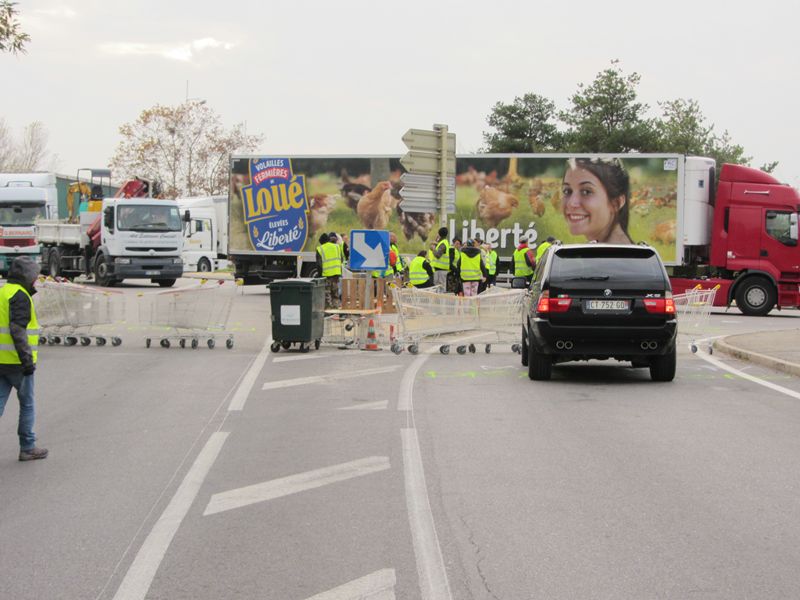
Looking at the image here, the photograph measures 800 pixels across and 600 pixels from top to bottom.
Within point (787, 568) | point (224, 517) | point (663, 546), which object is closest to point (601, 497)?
point (663, 546)

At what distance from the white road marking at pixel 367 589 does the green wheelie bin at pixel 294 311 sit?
1135 centimetres

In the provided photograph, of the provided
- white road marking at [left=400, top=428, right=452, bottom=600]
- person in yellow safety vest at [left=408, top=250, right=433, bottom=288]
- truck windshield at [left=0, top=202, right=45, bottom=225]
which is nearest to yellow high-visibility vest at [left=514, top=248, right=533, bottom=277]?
person in yellow safety vest at [left=408, top=250, right=433, bottom=288]

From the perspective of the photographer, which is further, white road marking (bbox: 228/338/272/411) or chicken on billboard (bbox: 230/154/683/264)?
chicken on billboard (bbox: 230/154/683/264)

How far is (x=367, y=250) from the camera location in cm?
1903

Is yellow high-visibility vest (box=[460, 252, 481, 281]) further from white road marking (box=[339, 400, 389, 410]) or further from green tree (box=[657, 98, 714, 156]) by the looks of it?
green tree (box=[657, 98, 714, 156])

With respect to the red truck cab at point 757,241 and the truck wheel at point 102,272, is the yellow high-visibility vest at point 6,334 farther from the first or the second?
the truck wheel at point 102,272

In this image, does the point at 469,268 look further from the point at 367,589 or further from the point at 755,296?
the point at 367,589

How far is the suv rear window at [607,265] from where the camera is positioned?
13.0 m

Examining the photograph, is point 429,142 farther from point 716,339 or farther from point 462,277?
point 716,339

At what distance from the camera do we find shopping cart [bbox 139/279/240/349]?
17266 millimetres

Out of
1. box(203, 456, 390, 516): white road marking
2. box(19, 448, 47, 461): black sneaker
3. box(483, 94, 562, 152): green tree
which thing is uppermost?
box(483, 94, 562, 152): green tree

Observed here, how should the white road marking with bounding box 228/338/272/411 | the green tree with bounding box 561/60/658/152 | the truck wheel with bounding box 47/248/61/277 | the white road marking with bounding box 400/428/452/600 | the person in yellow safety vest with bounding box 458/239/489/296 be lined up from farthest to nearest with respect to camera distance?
the green tree with bounding box 561/60/658/152 < the truck wheel with bounding box 47/248/61/277 < the person in yellow safety vest with bounding box 458/239/489/296 < the white road marking with bounding box 228/338/272/411 < the white road marking with bounding box 400/428/452/600

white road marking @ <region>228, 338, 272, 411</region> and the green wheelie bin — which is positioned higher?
the green wheelie bin

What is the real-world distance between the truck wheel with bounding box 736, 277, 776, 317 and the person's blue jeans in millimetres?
22214
